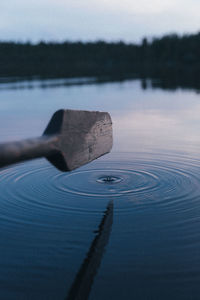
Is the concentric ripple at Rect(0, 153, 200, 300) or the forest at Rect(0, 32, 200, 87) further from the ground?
the forest at Rect(0, 32, 200, 87)

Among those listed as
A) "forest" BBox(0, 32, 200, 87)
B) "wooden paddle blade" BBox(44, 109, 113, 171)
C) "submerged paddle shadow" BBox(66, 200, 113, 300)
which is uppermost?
"forest" BBox(0, 32, 200, 87)

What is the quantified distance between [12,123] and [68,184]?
928cm

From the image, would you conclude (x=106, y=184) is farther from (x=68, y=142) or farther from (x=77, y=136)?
(x=68, y=142)

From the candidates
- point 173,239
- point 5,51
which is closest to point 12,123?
point 173,239

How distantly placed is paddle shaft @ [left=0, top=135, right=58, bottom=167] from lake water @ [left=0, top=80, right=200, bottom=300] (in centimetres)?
146

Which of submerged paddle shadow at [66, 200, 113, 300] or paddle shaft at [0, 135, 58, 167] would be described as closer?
paddle shaft at [0, 135, 58, 167]

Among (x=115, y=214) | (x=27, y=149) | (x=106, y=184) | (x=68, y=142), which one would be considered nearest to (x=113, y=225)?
(x=115, y=214)

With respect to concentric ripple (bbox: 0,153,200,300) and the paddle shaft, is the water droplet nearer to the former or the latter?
concentric ripple (bbox: 0,153,200,300)

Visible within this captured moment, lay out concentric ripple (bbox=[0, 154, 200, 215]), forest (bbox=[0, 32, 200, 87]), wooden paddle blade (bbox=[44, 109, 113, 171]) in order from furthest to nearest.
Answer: forest (bbox=[0, 32, 200, 87])
concentric ripple (bbox=[0, 154, 200, 215])
wooden paddle blade (bbox=[44, 109, 113, 171])

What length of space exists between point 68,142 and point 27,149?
0.72m

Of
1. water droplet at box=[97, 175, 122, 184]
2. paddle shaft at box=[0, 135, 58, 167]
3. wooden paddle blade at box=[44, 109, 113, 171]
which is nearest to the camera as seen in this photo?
paddle shaft at box=[0, 135, 58, 167]

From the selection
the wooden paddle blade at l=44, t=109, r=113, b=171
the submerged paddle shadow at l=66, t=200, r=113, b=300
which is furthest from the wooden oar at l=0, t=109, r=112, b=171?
the submerged paddle shadow at l=66, t=200, r=113, b=300

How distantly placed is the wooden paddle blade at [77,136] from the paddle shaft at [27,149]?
0.41ft

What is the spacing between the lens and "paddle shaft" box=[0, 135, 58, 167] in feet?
9.29
